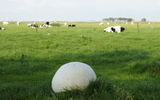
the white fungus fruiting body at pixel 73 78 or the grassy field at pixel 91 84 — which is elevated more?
the white fungus fruiting body at pixel 73 78

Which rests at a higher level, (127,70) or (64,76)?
(64,76)

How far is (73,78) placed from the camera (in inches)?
230

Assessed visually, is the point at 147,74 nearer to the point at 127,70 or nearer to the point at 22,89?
the point at 127,70

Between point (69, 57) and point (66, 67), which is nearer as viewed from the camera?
point (66, 67)

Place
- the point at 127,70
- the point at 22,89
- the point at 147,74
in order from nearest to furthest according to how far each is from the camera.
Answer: the point at 22,89 < the point at 147,74 < the point at 127,70

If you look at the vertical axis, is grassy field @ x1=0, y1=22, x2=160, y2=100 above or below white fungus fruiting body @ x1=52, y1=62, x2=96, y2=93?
below

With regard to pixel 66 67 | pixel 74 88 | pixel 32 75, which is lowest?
pixel 32 75

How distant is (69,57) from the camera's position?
13117 millimetres

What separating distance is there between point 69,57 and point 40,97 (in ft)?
24.2

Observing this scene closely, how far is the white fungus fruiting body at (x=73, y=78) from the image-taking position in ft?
19.2

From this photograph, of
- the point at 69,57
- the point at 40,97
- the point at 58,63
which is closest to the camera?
the point at 40,97

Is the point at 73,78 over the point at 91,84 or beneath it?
over

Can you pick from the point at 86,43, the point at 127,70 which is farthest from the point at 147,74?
the point at 86,43

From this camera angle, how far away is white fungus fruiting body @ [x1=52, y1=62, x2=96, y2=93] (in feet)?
19.2
